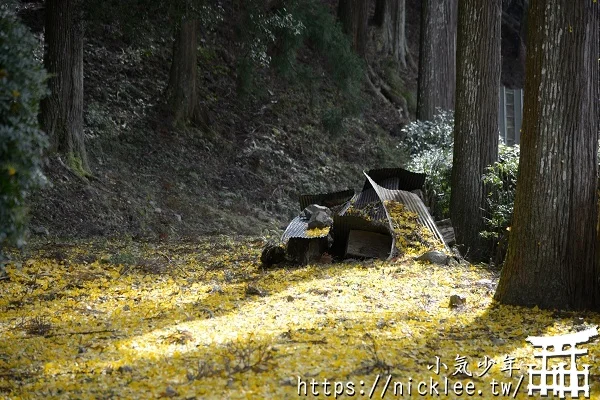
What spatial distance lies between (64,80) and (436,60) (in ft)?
32.3

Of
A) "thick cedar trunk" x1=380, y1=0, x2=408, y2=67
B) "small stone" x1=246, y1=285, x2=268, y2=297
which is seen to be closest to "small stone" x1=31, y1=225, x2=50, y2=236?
"small stone" x1=246, y1=285, x2=268, y2=297

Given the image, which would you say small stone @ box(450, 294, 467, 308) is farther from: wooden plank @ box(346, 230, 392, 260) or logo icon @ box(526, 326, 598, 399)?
wooden plank @ box(346, 230, 392, 260)

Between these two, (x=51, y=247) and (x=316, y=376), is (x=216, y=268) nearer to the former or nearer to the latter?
(x=51, y=247)

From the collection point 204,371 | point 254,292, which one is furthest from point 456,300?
point 204,371

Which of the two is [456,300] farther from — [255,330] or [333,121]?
[333,121]

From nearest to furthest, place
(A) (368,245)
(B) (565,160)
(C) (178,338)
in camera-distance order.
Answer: (C) (178,338) < (B) (565,160) < (A) (368,245)

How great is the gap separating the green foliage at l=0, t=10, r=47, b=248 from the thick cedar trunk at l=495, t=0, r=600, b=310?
156 inches

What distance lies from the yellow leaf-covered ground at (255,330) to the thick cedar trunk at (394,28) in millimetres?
16519

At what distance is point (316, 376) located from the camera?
452 centimetres

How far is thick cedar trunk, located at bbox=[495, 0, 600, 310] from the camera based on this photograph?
629 centimetres

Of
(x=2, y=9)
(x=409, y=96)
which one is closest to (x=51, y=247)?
(x=2, y=9)

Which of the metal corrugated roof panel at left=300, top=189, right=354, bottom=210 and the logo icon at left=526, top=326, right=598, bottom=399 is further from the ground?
the metal corrugated roof panel at left=300, top=189, right=354, bottom=210

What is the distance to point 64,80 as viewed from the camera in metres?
12.0

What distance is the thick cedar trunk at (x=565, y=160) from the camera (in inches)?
248
